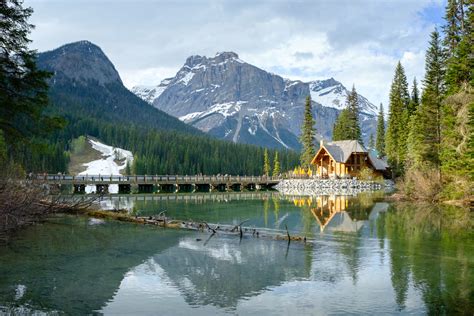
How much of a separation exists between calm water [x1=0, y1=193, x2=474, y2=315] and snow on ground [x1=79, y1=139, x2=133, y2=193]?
99.5 metres

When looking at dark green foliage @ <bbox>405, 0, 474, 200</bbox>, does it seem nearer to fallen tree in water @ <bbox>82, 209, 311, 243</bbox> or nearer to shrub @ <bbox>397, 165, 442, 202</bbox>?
shrub @ <bbox>397, 165, 442, 202</bbox>

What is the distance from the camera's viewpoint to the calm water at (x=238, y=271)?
11523mm

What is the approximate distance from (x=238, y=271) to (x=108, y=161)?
11980 cm

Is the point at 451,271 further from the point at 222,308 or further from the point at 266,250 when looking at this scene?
the point at 222,308

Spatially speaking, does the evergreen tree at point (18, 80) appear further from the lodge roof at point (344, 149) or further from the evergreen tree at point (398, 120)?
the lodge roof at point (344, 149)

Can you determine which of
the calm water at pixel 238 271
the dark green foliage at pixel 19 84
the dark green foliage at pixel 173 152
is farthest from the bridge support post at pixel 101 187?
the dark green foliage at pixel 19 84

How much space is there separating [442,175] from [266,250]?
88.2 feet

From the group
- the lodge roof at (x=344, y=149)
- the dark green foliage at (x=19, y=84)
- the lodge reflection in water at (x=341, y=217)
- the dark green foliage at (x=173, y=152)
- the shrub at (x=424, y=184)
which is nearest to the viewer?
the dark green foliage at (x=19, y=84)

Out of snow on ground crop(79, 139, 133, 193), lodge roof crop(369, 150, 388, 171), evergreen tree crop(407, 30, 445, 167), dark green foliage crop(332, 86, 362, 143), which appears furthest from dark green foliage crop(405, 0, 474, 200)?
snow on ground crop(79, 139, 133, 193)

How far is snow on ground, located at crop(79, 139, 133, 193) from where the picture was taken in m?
122

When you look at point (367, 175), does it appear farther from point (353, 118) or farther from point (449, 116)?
point (449, 116)

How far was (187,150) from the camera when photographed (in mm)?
115188

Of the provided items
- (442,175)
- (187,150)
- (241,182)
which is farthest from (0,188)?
(187,150)

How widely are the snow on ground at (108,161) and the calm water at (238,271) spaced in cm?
9954
